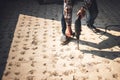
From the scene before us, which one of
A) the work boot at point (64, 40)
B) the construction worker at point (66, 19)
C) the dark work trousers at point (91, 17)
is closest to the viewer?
the construction worker at point (66, 19)

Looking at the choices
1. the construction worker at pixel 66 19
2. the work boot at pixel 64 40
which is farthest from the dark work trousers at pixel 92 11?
the work boot at pixel 64 40

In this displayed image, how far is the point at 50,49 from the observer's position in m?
4.49

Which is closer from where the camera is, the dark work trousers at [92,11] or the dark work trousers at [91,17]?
the dark work trousers at [92,11]

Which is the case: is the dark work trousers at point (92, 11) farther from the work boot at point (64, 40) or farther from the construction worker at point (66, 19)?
the work boot at point (64, 40)

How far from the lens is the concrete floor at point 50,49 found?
12.2 ft

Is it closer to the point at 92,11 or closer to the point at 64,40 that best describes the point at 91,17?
the point at 92,11

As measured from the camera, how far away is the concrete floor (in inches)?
147

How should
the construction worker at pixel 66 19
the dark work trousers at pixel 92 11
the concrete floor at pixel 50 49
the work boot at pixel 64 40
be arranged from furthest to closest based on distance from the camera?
1. the dark work trousers at pixel 92 11
2. the work boot at pixel 64 40
3. the construction worker at pixel 66 19
4. the concrete floor at pixel 50 49

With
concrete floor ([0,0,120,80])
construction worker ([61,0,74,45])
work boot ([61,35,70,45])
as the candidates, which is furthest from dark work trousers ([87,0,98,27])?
work boot ([61,35,70,45])

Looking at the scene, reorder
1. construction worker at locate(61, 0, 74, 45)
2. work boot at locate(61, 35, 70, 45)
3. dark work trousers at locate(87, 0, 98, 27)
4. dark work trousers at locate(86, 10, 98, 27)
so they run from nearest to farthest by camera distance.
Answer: construction worker at locate(61, 0, 74, 45) < work boot at locate(61, 35, 70, 45) < dark work trousers at locate(87, 0, 98, 27) < dark work trousers at locate(86, 10, 98, 27)

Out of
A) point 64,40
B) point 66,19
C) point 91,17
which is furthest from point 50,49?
point 91,17

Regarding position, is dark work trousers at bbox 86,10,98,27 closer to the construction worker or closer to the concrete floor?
the concrete floor

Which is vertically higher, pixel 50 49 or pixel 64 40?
pixel 64 40

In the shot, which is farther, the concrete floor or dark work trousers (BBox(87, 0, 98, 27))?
dark work trousers (BBox(87, 0, 98, 27))
